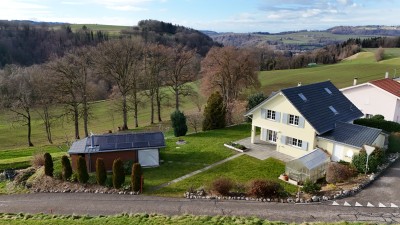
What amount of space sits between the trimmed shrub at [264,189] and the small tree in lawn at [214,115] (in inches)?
709

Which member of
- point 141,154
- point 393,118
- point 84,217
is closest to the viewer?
point 84,217

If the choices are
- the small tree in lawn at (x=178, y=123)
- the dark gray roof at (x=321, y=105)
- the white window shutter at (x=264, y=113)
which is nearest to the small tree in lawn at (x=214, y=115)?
the small tree in lawn at (x=178, y=123)

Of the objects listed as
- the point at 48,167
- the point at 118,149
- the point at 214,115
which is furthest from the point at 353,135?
the point at 48,167

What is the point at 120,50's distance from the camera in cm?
4325

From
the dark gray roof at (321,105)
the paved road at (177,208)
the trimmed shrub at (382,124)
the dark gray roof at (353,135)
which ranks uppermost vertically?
the dark gray roof at (321,105)

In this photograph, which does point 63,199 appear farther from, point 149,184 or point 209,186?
point 209,186

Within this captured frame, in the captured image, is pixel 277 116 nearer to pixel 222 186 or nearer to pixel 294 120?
pixel 294 120

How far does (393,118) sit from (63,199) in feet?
114

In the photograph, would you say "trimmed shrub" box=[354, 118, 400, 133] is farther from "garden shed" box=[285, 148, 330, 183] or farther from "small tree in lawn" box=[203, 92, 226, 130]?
"small tree in lawn" box=[203, 92, 226, 130]

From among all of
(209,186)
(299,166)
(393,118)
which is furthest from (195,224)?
(393,118)

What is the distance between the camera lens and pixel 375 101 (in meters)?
37.8

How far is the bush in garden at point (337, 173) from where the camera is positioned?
22.9 meters

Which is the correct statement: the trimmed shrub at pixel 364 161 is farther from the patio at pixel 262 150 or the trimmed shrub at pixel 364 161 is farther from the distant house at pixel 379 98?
the distant house at pixel 379 98

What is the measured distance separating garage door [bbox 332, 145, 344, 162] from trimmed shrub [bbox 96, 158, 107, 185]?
17983 mm
